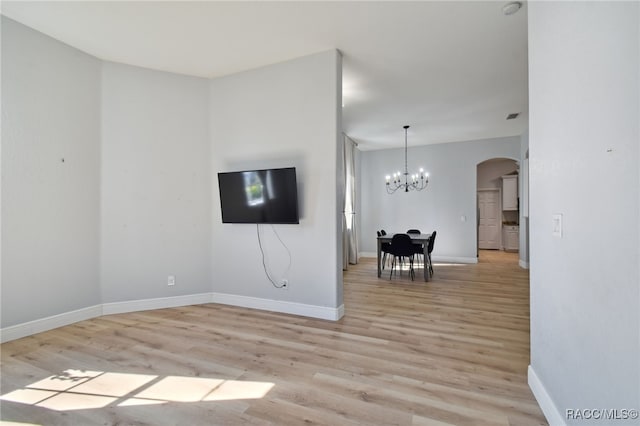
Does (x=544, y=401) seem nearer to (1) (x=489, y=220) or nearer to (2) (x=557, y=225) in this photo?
(2) (x=557, y=225)

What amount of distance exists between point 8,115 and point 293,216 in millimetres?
3042

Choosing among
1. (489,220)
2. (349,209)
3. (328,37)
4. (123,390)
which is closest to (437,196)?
(349,209)

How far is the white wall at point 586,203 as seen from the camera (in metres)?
0.97

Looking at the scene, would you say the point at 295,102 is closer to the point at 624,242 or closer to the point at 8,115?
the point at 8,115

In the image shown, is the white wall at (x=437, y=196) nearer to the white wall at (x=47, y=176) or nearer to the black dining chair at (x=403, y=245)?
the black dining chair at (x=403, y=245)

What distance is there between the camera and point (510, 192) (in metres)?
9.16

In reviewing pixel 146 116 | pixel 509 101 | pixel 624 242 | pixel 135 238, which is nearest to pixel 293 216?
pixel 135 238

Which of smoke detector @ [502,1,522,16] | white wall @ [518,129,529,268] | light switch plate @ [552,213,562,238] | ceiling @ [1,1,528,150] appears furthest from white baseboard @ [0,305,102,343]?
white wall @ [518,129,529,268]

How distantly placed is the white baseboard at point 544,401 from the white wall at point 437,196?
589 centimetres

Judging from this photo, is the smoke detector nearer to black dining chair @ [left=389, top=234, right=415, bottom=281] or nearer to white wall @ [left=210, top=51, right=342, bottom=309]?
white wall @ [left=210, top=51, right=342, bottom=309]

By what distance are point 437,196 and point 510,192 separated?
3520mm

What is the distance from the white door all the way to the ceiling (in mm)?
6122

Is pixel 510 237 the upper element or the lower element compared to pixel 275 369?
upper

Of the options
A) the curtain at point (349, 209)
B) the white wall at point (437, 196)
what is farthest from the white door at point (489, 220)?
the curtain at point (349, 209)
